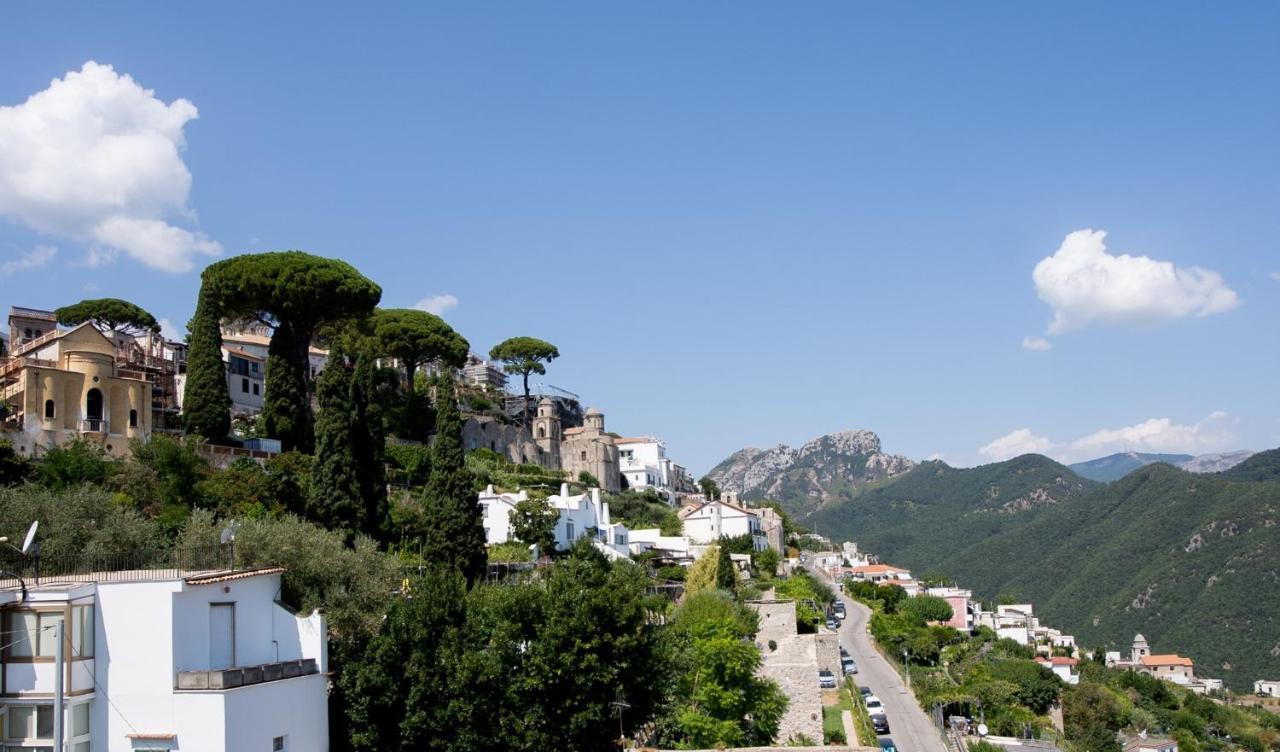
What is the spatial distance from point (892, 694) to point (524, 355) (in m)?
45.1

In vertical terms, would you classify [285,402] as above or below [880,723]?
above

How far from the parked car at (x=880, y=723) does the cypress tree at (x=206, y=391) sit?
27.0 meters

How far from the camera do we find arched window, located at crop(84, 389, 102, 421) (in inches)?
1564

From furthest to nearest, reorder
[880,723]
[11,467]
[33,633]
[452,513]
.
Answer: [452,513]
[880,723]
[11,467]
[33,633]

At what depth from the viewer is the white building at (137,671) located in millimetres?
20109

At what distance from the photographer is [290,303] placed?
50.0m

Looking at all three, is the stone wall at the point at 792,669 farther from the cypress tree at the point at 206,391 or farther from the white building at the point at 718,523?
the white building at the point at 718,523

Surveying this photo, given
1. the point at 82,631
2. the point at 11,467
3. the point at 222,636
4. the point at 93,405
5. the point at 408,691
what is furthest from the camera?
the point at 93,405

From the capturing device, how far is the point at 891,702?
44.9m

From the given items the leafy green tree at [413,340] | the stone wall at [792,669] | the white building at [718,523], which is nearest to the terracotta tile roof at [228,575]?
the stone wall at [792,669]

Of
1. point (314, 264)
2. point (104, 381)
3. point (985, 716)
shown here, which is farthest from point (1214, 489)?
point (104, 381)

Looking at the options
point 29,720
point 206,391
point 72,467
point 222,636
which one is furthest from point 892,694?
point 29,720

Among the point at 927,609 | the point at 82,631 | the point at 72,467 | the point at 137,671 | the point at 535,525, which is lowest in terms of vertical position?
the point at 927,609

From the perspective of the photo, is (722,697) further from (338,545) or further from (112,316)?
(112,316)
